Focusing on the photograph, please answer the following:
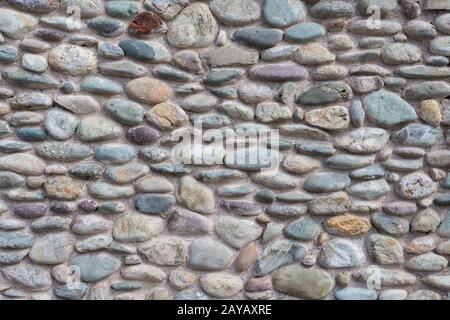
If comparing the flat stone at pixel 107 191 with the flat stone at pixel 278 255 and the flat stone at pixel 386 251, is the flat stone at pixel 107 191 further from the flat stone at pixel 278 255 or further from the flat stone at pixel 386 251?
the flat stone at pixel 386 251

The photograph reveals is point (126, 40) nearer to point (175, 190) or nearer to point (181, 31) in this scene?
point (181, 31)

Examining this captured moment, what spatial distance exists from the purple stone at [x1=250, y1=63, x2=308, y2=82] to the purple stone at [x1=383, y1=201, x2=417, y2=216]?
63 cm

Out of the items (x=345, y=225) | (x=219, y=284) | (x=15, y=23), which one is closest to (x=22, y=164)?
(x=15, y=23)

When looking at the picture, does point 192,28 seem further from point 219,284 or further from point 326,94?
point 219,284

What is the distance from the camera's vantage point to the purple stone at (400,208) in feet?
7.45

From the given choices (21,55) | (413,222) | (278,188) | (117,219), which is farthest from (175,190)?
(413,222)

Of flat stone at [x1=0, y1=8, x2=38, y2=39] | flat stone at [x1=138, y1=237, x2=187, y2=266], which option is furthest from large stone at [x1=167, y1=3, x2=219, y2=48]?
flat stone at [x1=138, y1=237, x2=187, y2=266]

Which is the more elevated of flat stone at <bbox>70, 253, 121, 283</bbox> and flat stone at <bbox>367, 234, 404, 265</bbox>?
flat stone at <bbox>367, 234, 404, 265</bbox>

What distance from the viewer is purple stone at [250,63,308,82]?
7.43 ft

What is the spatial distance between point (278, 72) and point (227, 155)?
1.28 feet

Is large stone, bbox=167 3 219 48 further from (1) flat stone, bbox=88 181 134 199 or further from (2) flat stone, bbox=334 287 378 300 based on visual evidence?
(2) flat stone, bbox=334 287 378 300

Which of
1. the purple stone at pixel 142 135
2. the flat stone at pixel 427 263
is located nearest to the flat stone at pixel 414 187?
the flat stone at pixel 427 263

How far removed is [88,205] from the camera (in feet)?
7.34

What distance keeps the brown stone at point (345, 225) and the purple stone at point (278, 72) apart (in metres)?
0.59
